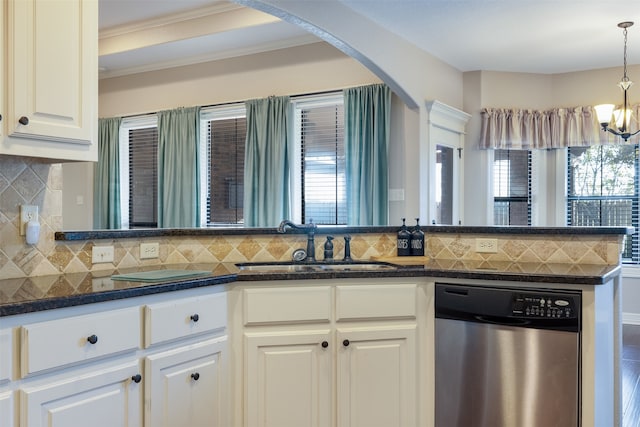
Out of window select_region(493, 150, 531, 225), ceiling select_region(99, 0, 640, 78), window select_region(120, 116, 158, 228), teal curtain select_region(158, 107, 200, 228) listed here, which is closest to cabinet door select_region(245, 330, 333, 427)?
ceiling select_region(99, 0, 640, 78)

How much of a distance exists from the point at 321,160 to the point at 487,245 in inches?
106

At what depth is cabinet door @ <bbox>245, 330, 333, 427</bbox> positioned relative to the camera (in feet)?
7.22

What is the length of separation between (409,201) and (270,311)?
2751 millimetres

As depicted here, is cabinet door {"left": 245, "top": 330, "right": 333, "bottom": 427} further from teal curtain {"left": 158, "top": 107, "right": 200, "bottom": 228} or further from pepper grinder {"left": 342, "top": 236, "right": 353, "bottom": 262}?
teal curtain {"left": 158, "top": 107, "right": 200, "bottom": 228}

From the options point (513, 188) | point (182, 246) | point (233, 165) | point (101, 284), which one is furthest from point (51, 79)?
point (513, 188)

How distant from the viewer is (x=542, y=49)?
4.93 m

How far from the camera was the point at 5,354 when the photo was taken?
1.45 metres

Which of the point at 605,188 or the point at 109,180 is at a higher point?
the point at 109,180

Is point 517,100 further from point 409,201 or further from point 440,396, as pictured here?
point 440,396

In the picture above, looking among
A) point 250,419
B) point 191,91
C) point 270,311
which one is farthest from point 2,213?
point 191,91

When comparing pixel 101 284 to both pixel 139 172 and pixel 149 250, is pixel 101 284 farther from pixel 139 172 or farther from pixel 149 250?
pixel 139 172

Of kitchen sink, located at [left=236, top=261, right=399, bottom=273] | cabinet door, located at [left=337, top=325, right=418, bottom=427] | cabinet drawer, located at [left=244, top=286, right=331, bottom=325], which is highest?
kitchen sink, located at [left=236, top=261, right=399, bottom=273]

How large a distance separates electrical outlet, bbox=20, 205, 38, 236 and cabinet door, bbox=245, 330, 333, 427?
98 centimetres

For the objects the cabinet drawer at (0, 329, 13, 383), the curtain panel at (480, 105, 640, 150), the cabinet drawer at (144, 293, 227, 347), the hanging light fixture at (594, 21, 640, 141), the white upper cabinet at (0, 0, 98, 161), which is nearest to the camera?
the cabinet drawer at (0, 329, 13, 383)
